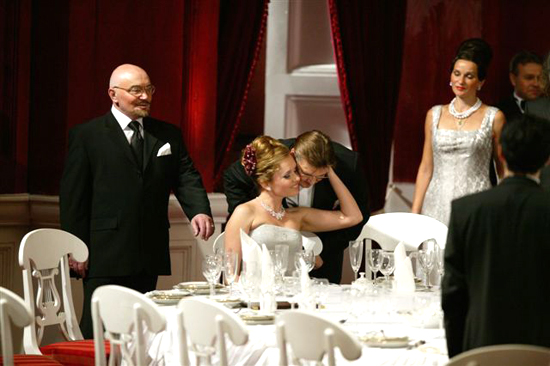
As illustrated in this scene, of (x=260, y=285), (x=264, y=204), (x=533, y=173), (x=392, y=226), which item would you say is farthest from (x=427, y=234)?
(x=533, y=173)

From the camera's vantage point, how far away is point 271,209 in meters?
4.82

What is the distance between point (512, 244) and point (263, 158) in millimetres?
1987

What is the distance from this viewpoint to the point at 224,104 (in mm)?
6562

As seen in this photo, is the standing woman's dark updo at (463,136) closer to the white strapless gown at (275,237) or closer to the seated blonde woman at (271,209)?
the seated blonde woman at (271,209)

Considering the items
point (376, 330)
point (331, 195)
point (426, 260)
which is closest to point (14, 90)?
point (331, 195)

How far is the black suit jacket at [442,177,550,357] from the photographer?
287 cm

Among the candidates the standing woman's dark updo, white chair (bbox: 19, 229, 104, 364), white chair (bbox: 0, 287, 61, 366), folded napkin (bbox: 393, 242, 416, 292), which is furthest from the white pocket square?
white chair (bbox: 0, 287, 61, 366)

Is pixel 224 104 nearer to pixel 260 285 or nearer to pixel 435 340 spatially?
pixel 260 285

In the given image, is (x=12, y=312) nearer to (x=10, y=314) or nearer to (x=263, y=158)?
(x=10, y=314)

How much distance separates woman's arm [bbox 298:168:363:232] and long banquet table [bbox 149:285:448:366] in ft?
3.20

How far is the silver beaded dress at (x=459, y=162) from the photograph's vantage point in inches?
222

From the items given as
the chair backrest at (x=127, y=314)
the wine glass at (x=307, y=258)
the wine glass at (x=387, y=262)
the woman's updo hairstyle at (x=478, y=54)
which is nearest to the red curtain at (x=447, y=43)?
the woman's updo hairstyle at (x=478, y=54)

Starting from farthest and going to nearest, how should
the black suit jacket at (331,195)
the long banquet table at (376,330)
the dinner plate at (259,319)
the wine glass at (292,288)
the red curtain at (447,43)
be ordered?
1. the red curtain at (447,43)
2. the black suit jacket at (331,195)
3. the wine glass at (292,288)
4. the dinner plate at (259,319)
5. the long banquet table at (376,330)

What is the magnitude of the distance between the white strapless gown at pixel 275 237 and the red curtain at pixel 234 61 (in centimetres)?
184
